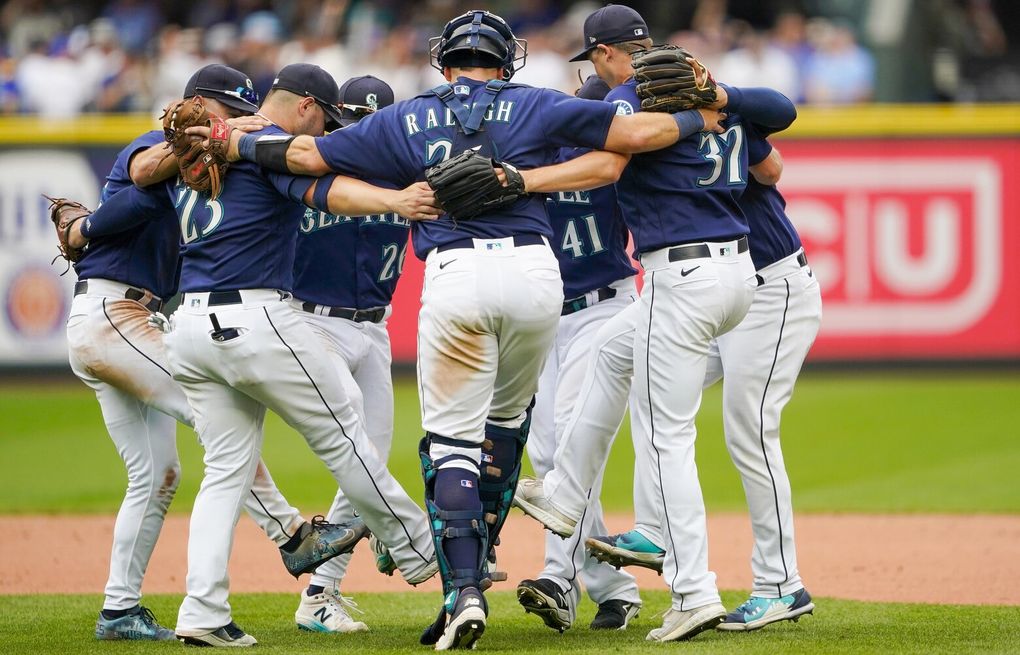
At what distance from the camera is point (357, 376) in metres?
6.36

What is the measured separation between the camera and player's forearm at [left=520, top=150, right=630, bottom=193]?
17.0ft

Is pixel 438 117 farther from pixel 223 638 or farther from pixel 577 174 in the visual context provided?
pixel 223 638

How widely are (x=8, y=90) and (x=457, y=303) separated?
37.8ft

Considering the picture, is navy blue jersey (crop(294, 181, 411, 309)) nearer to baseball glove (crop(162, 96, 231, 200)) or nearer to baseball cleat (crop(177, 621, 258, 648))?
baseball glove (crop(162, 96, 231, 200))

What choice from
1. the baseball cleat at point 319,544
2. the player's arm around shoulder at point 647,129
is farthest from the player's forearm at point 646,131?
the baseball cleat at point 319,544

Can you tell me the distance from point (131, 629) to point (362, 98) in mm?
2580

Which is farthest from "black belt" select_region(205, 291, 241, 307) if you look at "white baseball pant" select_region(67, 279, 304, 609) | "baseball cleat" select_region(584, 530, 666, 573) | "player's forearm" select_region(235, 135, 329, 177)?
"baseball cleat" select_region(584, 530, 666, 573)

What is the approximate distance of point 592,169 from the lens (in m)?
5.21

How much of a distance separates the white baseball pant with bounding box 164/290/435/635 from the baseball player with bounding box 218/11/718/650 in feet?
1.08

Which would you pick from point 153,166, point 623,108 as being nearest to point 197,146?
point 153,166

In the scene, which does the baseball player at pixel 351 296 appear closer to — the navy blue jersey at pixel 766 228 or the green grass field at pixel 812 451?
the navy blue jersey at pixel 766 228

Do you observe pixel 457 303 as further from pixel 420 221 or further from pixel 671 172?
pixel 671 172

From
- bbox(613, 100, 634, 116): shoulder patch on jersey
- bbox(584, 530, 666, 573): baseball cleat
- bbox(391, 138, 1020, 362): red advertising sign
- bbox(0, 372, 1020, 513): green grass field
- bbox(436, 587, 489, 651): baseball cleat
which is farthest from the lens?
bbox(391, 138, 1020, 362): red advertising sign

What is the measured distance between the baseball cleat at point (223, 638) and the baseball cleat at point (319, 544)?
1.20 feet
